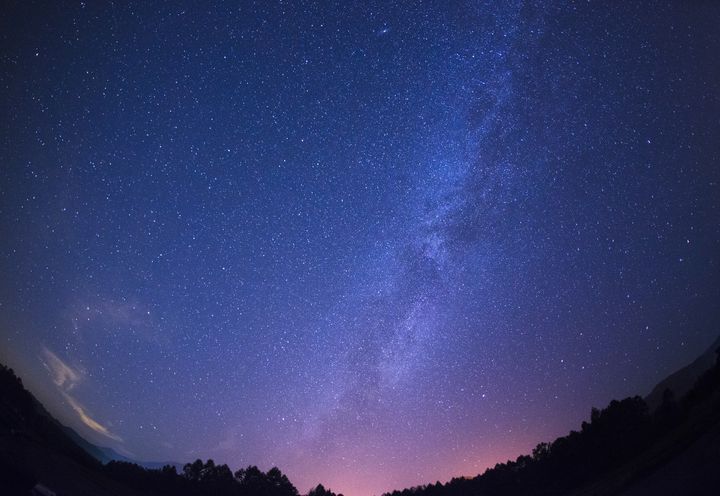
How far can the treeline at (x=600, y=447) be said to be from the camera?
27062 mm

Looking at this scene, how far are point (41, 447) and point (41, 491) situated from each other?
13550mm

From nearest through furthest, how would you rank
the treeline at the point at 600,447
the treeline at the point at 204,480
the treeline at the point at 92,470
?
the treeline at the point at 92,470 → the treeline at the point at 600,447 → the treeline at the point at 204,480

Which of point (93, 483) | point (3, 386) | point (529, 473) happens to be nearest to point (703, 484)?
point (529, 473)

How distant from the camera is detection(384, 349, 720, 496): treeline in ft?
88.8

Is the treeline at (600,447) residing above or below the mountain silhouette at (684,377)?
below

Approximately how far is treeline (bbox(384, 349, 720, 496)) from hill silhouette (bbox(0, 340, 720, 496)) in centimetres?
9

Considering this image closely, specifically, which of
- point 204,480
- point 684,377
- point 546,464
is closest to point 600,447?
point 546,464

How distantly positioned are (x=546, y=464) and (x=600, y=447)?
5837mm

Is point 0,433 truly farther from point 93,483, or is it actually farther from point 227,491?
point 227,491

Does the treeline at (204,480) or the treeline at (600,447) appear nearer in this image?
the treeline at (600,447)

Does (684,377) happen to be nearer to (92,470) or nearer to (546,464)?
(546,464)

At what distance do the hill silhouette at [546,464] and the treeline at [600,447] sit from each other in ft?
0.29

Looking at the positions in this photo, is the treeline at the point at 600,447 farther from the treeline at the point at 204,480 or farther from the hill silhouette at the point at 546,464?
the treeline at the point at 204,480

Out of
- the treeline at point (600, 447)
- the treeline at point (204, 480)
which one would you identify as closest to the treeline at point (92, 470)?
the treeline at point (204, 480)
